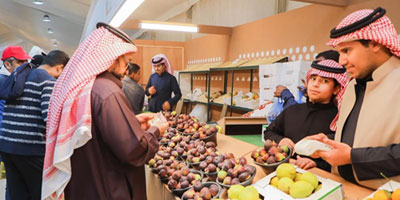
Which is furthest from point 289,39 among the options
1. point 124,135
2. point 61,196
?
point 61,196

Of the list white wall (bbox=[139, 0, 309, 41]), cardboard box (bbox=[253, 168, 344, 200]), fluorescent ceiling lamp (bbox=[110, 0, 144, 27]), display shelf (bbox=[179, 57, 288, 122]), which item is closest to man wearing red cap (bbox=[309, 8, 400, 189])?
cardboard box (bbox=[253, 168, 344, 200])

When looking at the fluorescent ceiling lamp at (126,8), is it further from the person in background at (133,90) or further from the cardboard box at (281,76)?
the cardboard box at (281,76)

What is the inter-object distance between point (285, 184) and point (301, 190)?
77 mm

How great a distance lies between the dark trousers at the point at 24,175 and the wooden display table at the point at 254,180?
1.18 m

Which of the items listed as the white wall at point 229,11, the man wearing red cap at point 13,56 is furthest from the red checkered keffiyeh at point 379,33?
the man wearing red cap at point 13,56

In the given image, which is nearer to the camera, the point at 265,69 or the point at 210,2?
the point at 265,69

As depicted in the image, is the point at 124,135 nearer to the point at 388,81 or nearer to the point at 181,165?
the point at 181,165

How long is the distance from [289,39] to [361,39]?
2.83 metres

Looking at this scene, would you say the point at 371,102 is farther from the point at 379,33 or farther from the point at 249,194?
the point at 249,194

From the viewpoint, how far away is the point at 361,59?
1.17 meters

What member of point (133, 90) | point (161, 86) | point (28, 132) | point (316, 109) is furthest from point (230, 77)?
point (28, 132)

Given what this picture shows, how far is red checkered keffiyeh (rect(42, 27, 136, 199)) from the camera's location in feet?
3.98

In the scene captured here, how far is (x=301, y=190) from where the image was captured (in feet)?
3.12

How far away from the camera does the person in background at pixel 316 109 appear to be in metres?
1.61
